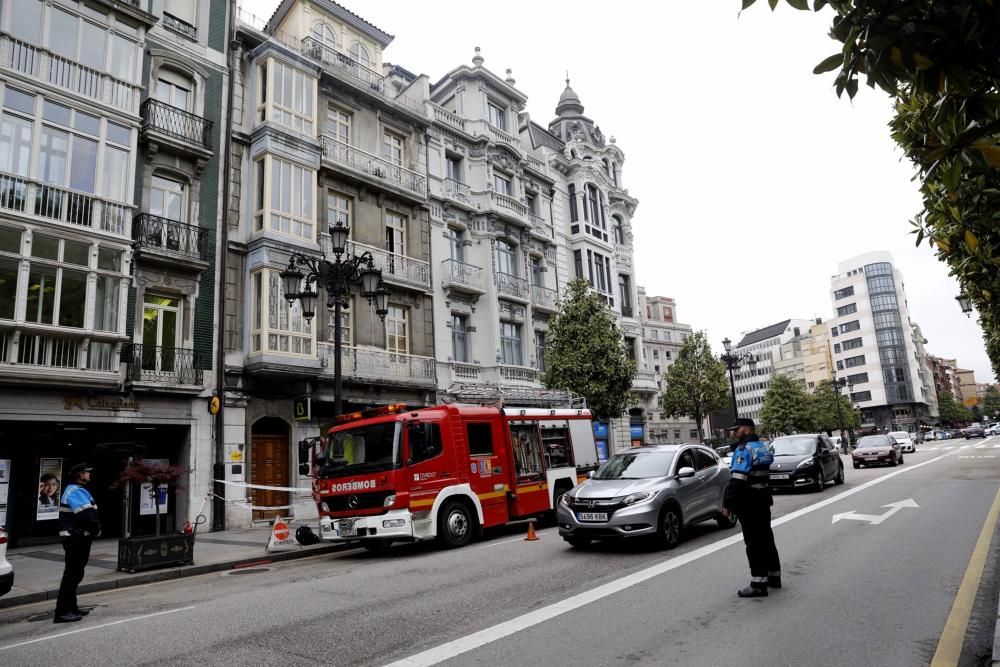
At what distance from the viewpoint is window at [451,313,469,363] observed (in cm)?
2531

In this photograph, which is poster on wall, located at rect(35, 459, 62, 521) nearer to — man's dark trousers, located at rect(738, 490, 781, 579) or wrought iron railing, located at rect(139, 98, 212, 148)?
wrought iron railing, located at rect(139, 98, 212, 148)

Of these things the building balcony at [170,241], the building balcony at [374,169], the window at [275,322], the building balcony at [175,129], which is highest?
the building balcony at [374,169]

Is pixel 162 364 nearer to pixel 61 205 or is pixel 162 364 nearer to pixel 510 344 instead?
pixel 61 205

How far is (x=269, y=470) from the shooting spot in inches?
751

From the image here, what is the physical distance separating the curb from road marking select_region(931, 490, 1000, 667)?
10434mm

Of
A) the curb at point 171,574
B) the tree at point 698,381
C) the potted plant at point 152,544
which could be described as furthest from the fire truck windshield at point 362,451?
the tree at point 698,381

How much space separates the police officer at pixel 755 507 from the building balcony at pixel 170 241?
50.2ft

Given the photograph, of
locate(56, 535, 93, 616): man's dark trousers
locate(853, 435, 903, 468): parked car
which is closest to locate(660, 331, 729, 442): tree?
locate(853, 435, 903, 468): parked car

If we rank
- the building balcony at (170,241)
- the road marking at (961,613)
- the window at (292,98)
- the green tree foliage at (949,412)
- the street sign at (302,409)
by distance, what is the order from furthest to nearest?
the green tree foliage at (949,412) → the window at (292,98) → the street sign at (302,409) → the building balcony at (170,241) → the road marking at (961,613)

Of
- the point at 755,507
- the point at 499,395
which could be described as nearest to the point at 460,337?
the point at 499,395

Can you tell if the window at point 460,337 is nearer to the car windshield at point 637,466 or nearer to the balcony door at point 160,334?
the balcony door at point 160,334

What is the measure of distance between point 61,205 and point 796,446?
2026 cm

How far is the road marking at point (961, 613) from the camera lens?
4.65 meters

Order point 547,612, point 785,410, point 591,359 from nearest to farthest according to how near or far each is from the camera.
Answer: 1. point 547,612
2. point 591,359
3. point 785,410
